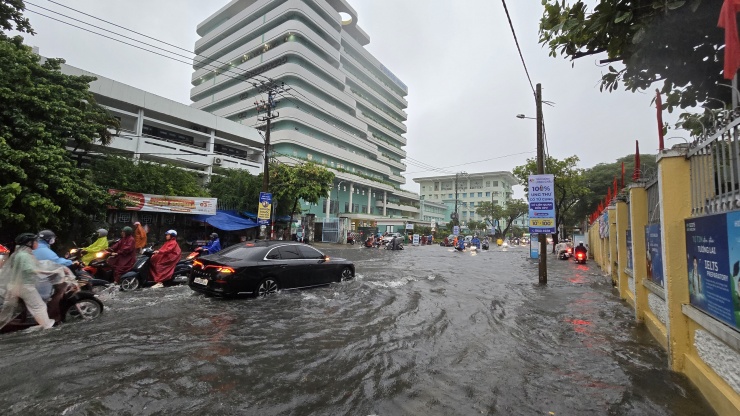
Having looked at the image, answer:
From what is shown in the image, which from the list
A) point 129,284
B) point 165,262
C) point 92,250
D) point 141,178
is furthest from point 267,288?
point 141,178

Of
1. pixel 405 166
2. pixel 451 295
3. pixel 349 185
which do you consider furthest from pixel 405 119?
pixel 451 295

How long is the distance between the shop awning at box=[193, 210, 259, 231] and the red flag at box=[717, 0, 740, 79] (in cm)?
2183

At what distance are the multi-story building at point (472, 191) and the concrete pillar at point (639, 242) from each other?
256 ft

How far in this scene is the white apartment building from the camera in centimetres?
2614

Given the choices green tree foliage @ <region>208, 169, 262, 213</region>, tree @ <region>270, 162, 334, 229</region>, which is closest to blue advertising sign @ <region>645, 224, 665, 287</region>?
tree @ <region>270, 162, 334, 229</region>

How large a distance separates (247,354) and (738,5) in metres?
5.92

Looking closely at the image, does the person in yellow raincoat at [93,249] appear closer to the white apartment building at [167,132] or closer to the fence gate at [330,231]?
the white apartment building at [167,132]

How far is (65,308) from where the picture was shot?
5.62 meters

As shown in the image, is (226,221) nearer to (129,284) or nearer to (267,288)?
(129,284)

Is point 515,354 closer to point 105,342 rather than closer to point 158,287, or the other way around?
point 105,342

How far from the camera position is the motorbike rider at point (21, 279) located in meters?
4.84

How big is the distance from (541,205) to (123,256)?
39.8 feet

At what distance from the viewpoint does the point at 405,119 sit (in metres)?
75.5

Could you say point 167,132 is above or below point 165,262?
above
